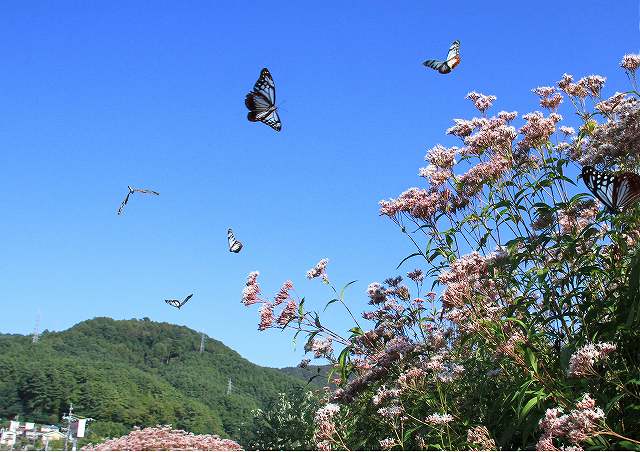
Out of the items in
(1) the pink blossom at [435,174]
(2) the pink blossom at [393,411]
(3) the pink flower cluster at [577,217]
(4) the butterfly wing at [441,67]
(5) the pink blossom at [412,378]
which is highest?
(4) the butterfly wing at [441,67]

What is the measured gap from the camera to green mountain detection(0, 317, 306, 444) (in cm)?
10162

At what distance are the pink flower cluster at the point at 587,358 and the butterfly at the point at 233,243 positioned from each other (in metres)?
6.62

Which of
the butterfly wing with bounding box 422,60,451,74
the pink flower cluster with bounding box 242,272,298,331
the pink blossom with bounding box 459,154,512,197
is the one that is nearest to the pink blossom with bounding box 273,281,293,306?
the pink flower cluster with bounding box 242,272,298,331

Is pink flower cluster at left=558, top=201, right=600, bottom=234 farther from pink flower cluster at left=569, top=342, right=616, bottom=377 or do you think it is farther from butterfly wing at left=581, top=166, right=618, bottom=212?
pink flower cluster at left=569, top=342, right=616, bottom=377

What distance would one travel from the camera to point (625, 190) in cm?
428

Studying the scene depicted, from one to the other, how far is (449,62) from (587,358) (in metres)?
4.89

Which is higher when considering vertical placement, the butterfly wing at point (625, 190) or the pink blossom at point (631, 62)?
the pink blossom at point (631, 62)

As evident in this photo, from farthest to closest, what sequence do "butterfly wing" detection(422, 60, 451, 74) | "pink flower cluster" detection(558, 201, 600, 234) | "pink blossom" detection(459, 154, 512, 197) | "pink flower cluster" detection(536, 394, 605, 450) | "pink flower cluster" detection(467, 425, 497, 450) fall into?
"butterfly wing" detection(422, 60, 451, 74)
"pink blossom" detection(459, 154, 512, 197)
"pink flower cluster" detection(558, 201, 600, 234)
"pink flower cluster" detection(467, 425, 497, 450)
"pink flower cluster" detection(536, 394, 605, 450)

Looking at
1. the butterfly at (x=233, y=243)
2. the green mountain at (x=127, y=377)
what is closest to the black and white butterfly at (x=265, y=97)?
the butterfly at (x=233, y=243)

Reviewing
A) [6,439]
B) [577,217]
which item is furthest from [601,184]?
[6,439]

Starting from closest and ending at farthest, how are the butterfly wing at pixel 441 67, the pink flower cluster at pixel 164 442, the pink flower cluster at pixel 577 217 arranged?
1. the pink flower cluster at pixel 577 217
2. the pink flower cluster at pixel 164 442
3. the butterfly wing at pixel 441 67

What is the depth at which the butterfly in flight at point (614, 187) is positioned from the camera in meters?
4.19

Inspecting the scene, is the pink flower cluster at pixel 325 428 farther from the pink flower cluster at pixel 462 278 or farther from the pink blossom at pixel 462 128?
the pink blossom at pixel 462 128

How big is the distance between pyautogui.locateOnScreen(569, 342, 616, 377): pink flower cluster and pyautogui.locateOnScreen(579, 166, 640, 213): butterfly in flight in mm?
1276
